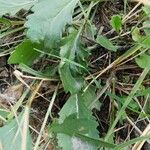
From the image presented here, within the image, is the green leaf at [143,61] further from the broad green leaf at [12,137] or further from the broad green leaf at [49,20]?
the broad green leaf at [12,137]

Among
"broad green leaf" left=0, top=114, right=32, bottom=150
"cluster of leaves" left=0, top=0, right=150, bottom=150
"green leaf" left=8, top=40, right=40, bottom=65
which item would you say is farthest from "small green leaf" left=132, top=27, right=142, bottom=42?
"broad green leaf" left=0, top=114, right=32, bottom=150

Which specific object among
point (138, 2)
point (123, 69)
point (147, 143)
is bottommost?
point (147, 143)

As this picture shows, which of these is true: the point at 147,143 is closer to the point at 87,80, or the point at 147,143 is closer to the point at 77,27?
the point at 87,80

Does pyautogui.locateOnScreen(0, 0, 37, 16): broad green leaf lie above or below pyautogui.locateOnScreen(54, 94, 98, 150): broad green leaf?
above

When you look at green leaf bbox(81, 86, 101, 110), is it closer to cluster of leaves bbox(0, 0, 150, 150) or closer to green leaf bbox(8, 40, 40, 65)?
cluster of leaves bbox(0, 0, 150, 150)

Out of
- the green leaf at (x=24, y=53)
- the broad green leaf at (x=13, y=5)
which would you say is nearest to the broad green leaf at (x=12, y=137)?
the green leaf at (x=24, y=53)

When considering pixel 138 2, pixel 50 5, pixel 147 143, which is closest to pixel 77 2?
pixel 50 5
